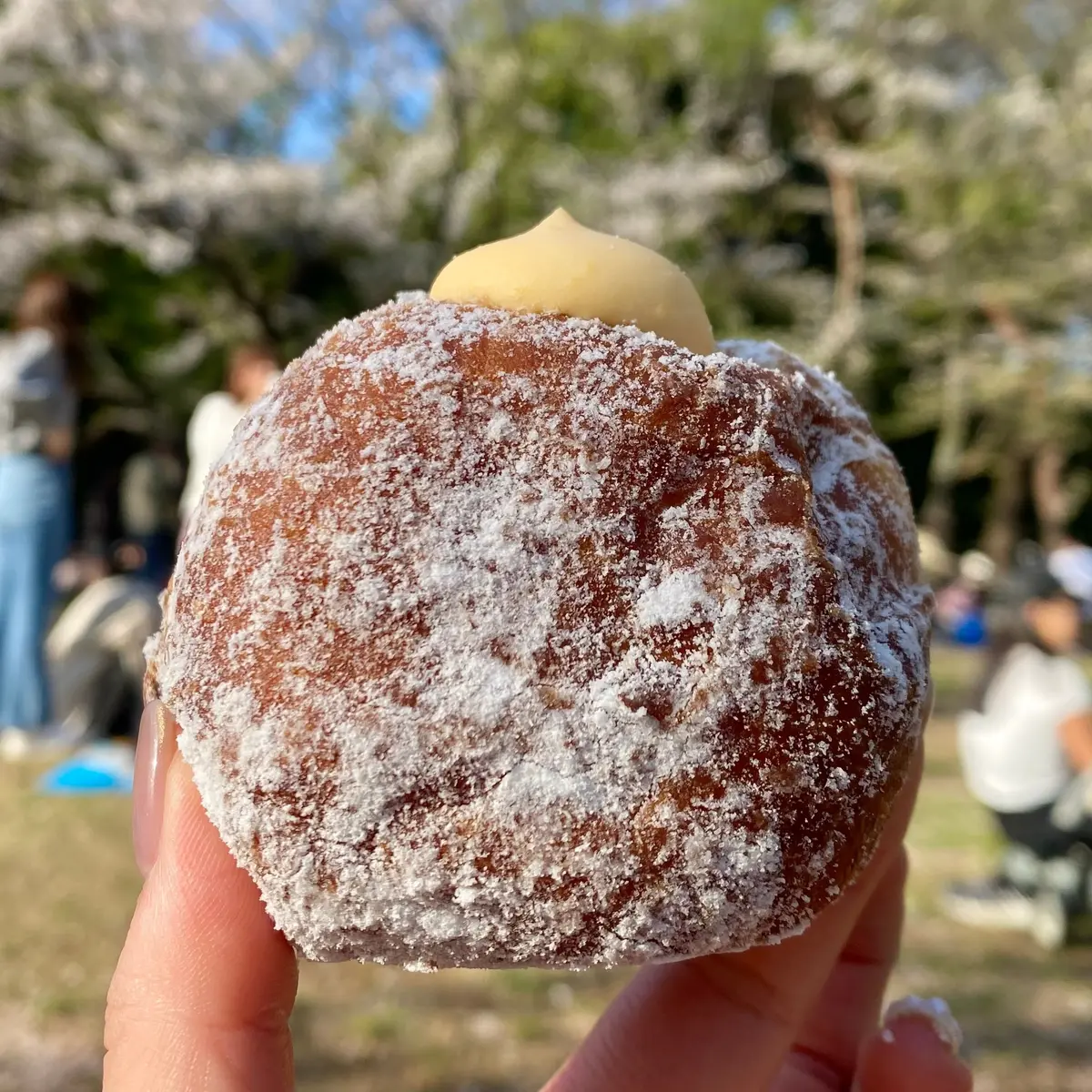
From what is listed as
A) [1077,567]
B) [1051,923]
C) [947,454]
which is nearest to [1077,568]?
[1077,567]

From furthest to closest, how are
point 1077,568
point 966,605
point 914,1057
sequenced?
1. point 966,605
2. point 1077,568
3. point 914,1057

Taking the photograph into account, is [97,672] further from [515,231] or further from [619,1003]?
[515,231]

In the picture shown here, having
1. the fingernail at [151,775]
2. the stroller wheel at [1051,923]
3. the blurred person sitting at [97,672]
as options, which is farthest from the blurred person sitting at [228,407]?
the stroller wheel at [1051,923]

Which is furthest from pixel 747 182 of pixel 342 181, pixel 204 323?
pixel 204 323

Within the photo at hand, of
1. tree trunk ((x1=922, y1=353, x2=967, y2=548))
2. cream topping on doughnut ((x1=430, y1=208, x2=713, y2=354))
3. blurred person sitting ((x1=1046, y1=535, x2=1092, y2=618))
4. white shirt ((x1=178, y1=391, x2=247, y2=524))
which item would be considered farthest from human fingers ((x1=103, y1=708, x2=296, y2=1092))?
tree trunk ((x1=922, y1=353, x2=967, y2=548))

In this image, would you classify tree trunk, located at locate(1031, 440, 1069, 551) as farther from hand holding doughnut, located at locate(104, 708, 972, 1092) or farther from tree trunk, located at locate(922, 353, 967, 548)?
hand holding doughnut, located at locate(104, 708, 972, 1092)

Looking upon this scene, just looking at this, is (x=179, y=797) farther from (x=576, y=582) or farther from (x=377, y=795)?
(x=576, y=582)
